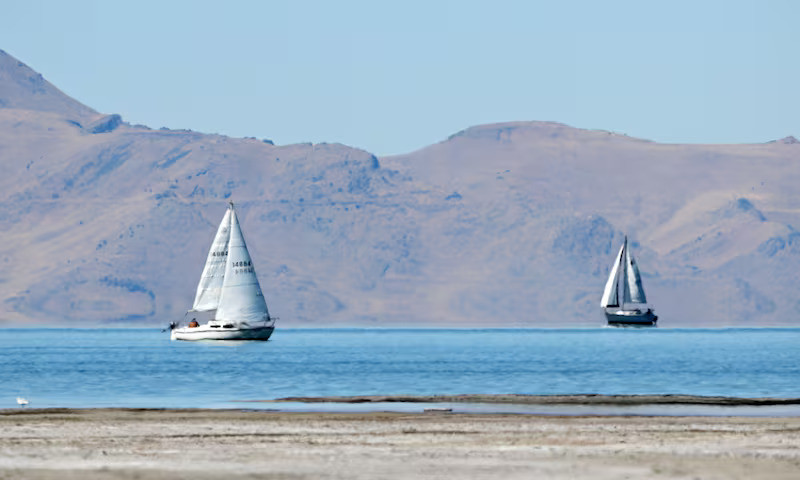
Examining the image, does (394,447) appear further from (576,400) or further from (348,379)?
(348,379)

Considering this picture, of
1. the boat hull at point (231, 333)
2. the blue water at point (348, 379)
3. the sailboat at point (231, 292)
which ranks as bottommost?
the blue water at point (348, 379)

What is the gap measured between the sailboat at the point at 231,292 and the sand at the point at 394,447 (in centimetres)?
10690

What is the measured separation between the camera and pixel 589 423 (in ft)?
127

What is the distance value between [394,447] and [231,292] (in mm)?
117476

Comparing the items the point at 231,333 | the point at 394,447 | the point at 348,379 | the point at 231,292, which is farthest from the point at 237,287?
the point at 394,447

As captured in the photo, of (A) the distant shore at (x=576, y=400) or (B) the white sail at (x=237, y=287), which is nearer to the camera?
(A) the distant shore at (x=576, y=400)

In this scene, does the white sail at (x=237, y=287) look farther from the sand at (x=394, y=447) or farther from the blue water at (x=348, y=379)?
the sand at (x=394, y=447)

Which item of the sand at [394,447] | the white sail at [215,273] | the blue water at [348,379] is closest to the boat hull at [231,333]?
the white sail at [215,273]

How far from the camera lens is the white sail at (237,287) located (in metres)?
148

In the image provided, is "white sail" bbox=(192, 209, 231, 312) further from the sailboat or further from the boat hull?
the boat hull

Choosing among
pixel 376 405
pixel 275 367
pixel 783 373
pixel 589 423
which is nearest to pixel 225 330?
pixel 275 367

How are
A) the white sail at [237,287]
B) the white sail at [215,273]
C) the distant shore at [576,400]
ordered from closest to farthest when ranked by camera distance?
the distant shore at [576,400]
the white sail at [237,287]
the white sail at [215,273]

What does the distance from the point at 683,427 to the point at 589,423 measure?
2.43 meters

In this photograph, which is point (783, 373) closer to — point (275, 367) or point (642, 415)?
point (275, 367)
